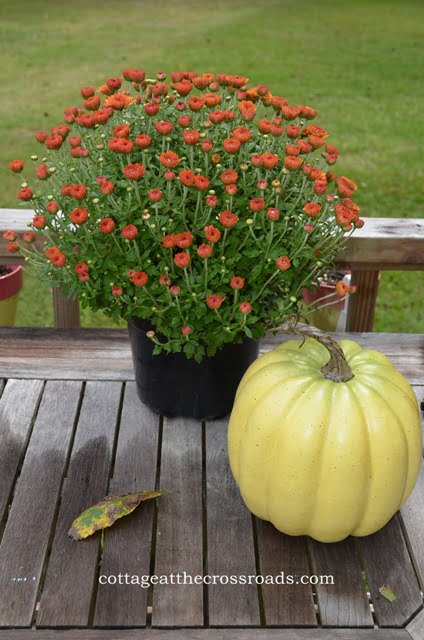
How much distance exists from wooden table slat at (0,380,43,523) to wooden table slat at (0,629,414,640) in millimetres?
299

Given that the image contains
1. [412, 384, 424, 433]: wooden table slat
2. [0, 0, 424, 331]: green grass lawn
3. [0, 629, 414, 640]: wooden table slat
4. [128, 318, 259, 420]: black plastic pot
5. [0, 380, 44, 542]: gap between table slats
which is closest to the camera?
[0, 629, 414, 640]: wooden table slat

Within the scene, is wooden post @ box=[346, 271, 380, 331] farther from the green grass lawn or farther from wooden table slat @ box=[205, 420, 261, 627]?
the green grass lawn

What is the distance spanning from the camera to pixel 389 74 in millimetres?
7262

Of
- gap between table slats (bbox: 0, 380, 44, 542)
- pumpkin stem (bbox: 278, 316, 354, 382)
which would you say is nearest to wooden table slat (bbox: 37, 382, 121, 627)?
gap between table slats (bbox: 0, 380, 44, 542)

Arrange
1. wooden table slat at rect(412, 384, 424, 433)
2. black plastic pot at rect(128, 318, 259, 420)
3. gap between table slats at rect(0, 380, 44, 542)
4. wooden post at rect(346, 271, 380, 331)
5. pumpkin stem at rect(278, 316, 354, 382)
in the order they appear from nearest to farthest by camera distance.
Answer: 1. pumpkin stem at rect(278, 316, 354, 382)
2. gap between table slats at rect(0, 380, 44, 542)
3. black plastic pot at rect(128, 318, 259, 420)
4. wooden table slat at rect(412, 384, 424, 433)
5. wooden post at rect(346, 271, 380, 331)

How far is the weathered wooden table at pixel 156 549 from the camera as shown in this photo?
4.23 ft

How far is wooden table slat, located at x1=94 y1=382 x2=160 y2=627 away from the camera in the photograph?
1.30 meters

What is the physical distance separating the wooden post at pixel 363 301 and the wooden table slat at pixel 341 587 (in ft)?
3.27

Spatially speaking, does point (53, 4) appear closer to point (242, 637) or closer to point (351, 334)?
point (351, 334)

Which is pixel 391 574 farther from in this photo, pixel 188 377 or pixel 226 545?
pixel 188 377

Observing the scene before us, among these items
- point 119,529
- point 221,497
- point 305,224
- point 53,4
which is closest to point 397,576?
point 221,497

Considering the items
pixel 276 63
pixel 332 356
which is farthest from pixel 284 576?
pixel 276 63

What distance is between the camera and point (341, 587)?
1.37 meters

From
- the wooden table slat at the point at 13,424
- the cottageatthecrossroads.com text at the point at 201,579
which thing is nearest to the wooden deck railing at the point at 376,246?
the wooden table slat at the point at 13,424
